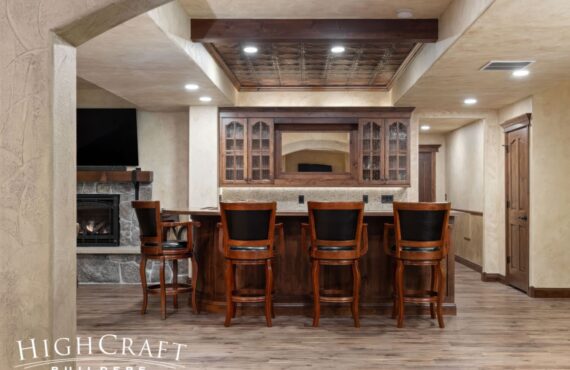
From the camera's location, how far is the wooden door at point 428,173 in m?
11.1

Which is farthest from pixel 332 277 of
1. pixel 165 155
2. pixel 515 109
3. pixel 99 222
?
pixel 99 222

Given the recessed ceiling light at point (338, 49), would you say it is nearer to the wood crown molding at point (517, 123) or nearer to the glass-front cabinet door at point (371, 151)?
the glass-front cabinet door at point (371, 151)

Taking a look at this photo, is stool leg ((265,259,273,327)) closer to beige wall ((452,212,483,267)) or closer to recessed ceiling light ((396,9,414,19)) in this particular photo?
recessed ceiling light ((396,9,414,19))

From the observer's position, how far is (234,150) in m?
7.49

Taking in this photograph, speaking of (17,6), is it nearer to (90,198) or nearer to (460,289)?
(90,198)

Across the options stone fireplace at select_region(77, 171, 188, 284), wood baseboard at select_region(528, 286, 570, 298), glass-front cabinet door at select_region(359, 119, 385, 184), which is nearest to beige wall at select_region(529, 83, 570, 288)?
wood baseboard at select_region(528, 286, 570, 298)

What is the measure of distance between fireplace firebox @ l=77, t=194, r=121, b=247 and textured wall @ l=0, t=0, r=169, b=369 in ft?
17.0

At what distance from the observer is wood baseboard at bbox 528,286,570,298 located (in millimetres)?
6387

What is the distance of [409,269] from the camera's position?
209 inches

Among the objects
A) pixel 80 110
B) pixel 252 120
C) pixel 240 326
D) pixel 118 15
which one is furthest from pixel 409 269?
pixel 80 110

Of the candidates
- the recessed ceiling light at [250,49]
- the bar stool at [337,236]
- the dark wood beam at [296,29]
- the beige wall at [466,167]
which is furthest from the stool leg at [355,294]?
the beige wall at [466,167]

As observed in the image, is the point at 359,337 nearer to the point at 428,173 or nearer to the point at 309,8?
the point at 309,8

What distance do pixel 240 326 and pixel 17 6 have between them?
3354mm

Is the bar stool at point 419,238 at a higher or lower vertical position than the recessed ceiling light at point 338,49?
lower
